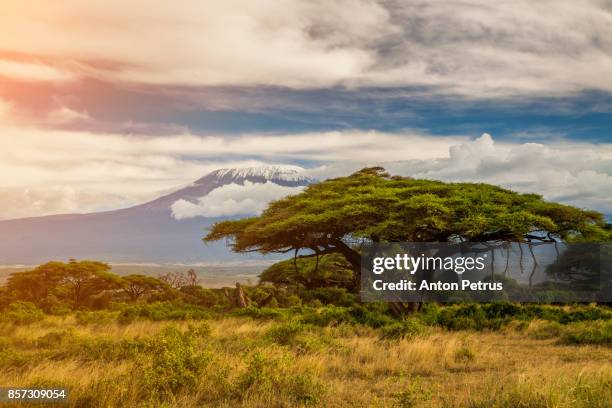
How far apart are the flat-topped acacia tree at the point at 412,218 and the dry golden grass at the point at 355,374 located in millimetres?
5389

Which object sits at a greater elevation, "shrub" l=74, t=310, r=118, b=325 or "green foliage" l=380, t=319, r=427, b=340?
"green foliage" l=380, t=319, r=427, b=340

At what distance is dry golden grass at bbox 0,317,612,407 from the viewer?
9.88 m

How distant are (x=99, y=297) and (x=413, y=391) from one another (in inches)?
1459

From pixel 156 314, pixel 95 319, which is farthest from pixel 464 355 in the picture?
pixel 95 319

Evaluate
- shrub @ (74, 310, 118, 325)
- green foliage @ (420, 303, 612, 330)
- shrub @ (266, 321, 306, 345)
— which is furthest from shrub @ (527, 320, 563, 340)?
shrub @ (74, 310, 118, 325)

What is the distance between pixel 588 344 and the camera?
59.2 feet

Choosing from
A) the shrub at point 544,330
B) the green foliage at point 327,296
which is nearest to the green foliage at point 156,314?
the green foliage at point 327,296

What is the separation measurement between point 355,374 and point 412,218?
10.9 meters

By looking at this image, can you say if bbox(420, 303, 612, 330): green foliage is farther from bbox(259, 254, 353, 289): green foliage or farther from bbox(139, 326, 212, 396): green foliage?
bbox(259, 254, 353, 289): green foliage

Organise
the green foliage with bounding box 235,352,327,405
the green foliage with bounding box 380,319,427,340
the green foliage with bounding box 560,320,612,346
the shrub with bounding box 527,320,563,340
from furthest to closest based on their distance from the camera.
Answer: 1. the shrub with bounding box 527,320,563,340
2. the green foliage with bounding box 380,319,427,340
3. the green foliage with bounding box 560,320,612,346
4. the green foliage with bounding box 235,352,327,405

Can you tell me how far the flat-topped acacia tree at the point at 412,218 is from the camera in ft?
75.2

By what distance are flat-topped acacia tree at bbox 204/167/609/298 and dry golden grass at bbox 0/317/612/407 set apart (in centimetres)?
539

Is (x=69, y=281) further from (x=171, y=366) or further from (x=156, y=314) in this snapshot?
(x=171, y=366)

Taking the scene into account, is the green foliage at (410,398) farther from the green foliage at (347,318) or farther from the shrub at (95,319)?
the shrub at (95,319)
